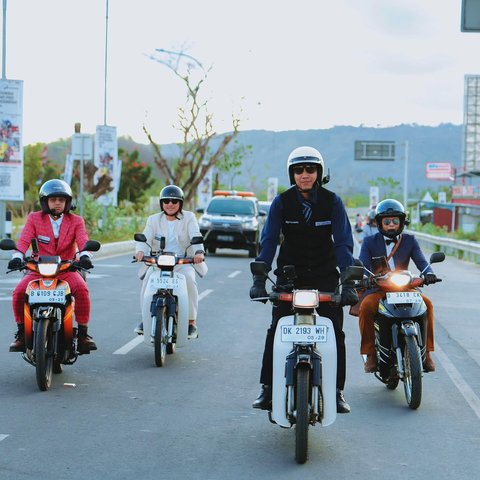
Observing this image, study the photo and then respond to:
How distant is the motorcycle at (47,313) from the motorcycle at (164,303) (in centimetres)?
125

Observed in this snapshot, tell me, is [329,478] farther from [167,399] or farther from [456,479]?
[167,399]

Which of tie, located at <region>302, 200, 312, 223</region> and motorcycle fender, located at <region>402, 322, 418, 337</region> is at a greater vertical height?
tie, located at <region>302, 200, 312, 223</region>

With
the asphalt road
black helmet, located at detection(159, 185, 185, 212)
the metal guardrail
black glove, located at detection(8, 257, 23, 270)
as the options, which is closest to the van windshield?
the metal guardrail

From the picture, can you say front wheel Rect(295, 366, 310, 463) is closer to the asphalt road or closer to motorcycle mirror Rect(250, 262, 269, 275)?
the asphalt road

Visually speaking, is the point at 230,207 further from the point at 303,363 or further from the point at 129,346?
the point at 303,363

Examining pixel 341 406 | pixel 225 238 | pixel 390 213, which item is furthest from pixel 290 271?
pixel 225 238

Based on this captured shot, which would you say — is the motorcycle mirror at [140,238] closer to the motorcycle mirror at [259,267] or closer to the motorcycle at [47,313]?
the motorcycle at [47,313]

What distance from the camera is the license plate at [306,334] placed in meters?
5.91

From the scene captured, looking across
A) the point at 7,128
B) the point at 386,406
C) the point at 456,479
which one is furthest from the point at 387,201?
the point at 7,128

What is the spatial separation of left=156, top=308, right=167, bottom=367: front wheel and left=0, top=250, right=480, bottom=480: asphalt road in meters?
0.15

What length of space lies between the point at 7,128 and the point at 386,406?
19592 millimetres

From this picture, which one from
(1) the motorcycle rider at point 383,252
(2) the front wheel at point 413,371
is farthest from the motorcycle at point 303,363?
(1) the motorcycle rider at point 383,252

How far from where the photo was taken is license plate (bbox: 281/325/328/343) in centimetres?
591

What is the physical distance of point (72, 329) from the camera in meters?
8.46
